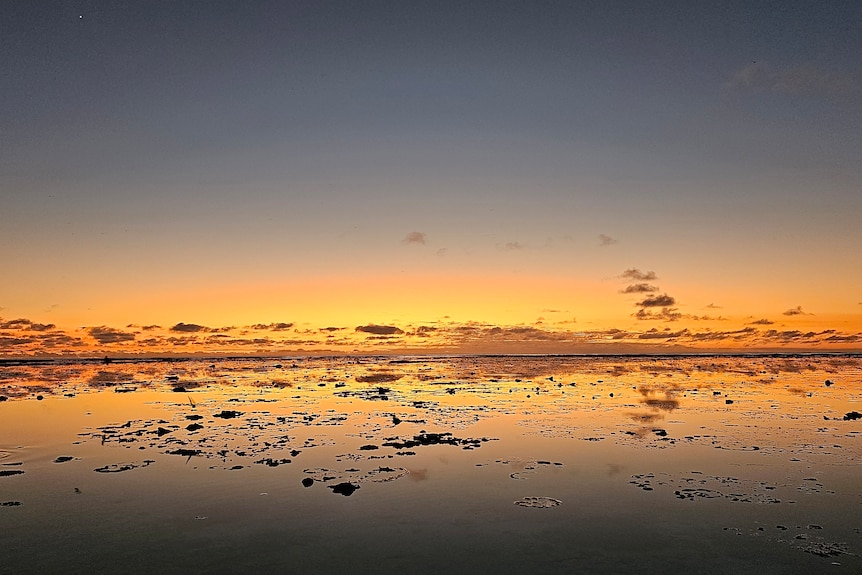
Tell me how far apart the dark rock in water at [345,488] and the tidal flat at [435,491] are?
0.07 m

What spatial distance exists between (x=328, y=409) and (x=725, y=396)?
77.4 feet

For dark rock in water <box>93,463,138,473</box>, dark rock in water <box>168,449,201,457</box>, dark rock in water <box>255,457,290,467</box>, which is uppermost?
dark rock in water <box>255,457,290,467</box>

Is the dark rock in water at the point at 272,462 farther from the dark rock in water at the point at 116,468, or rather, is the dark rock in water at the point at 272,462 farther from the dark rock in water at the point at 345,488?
the dark rock in water at the point at 116,468

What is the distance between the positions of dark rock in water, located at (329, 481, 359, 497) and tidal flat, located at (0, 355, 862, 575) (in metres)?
0.07

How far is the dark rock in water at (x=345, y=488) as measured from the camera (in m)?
14.8

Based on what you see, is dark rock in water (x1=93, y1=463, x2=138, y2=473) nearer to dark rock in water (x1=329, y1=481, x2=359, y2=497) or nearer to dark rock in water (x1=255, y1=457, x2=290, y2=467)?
dark rock in water (x1=255, y1=457, x2=290, y2=467)

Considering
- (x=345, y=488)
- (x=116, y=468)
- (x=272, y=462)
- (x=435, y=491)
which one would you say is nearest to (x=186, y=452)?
(x=116, y=468)

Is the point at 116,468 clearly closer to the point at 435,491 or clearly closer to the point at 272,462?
the point at 272,462

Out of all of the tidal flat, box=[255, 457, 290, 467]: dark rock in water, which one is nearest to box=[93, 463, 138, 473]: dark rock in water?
the tidal flat

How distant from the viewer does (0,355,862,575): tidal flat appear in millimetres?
10719

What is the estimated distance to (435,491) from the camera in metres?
14.9

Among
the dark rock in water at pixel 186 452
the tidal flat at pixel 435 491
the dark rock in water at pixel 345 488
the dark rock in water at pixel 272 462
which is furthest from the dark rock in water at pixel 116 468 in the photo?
→ the dark rock in water at pixel 345 488

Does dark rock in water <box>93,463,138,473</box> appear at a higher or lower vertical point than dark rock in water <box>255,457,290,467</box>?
lower

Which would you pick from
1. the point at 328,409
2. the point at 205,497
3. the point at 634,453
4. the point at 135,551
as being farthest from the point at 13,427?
the point at 634,453
